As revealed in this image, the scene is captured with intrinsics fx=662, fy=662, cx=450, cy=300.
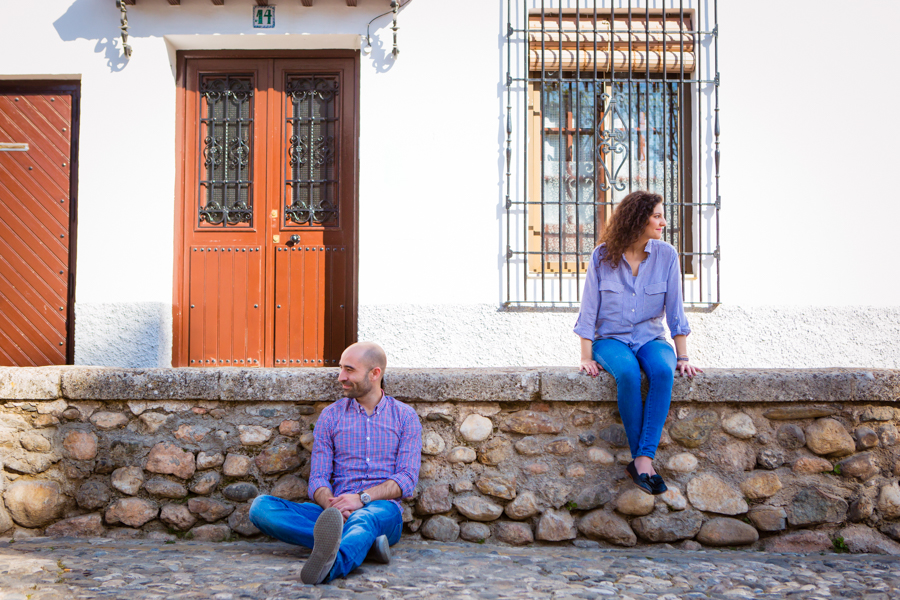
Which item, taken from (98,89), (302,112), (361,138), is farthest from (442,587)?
(98,89)

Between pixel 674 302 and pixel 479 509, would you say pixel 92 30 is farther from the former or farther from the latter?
pixel 674 302

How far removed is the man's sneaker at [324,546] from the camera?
7.68 ft

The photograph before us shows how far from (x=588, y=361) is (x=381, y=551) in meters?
1.27

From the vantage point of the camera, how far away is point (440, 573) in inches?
103

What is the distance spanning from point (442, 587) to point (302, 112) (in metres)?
3.88

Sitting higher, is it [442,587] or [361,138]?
[361,138]

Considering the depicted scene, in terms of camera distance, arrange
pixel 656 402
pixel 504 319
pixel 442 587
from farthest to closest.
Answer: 1. pixel 504 319
2. pixel 656 402
3. pixel 442 587

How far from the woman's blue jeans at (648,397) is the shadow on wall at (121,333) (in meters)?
3.41

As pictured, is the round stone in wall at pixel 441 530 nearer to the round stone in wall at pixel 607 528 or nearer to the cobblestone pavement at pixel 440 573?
the cobblestone pavement at pixel 440 573

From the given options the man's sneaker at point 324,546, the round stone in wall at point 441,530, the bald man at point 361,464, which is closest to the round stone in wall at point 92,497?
the bald man at point 361,464

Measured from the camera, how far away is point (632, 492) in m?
3.03

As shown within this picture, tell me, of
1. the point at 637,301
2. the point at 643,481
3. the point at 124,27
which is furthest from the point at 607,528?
the point at 124,27

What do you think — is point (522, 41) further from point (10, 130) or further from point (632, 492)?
point (10, 130)

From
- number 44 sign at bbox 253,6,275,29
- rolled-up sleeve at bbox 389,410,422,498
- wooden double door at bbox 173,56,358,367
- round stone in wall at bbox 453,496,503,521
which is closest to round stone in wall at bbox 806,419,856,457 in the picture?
round stone in wall at bbox 453,496,503,521
